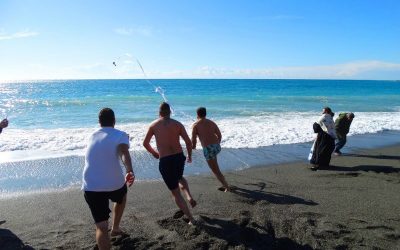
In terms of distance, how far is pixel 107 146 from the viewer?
405cm

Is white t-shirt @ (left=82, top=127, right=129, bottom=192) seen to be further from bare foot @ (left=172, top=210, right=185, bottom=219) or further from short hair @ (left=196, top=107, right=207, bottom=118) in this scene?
short hair @ (left=196, top=107, right=207, bottom=118)

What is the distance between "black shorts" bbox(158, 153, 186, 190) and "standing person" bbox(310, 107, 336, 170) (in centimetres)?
453

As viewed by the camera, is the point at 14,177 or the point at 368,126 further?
the point at 368,126

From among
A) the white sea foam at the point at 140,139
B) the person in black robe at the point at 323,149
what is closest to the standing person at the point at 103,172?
the person in black robe at the point at 323,149

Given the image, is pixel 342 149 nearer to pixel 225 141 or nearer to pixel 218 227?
pixel 225 141


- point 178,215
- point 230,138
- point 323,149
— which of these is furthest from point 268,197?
point 230,138

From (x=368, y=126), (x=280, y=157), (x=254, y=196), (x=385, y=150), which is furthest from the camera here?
(x=368, y=126)

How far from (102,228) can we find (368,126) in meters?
14.7

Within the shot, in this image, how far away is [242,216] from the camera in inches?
219

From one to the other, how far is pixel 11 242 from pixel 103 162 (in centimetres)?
185

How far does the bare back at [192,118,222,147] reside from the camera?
22.1 feet

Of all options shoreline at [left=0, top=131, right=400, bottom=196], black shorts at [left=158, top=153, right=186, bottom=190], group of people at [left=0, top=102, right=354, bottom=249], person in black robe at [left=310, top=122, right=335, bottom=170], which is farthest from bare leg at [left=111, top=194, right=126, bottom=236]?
person in black robe at [left=310, top=122, right=335, bottom=170]

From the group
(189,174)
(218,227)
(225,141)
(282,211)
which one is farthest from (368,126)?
(218,227)

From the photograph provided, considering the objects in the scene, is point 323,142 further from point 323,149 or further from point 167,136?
point 167,136
